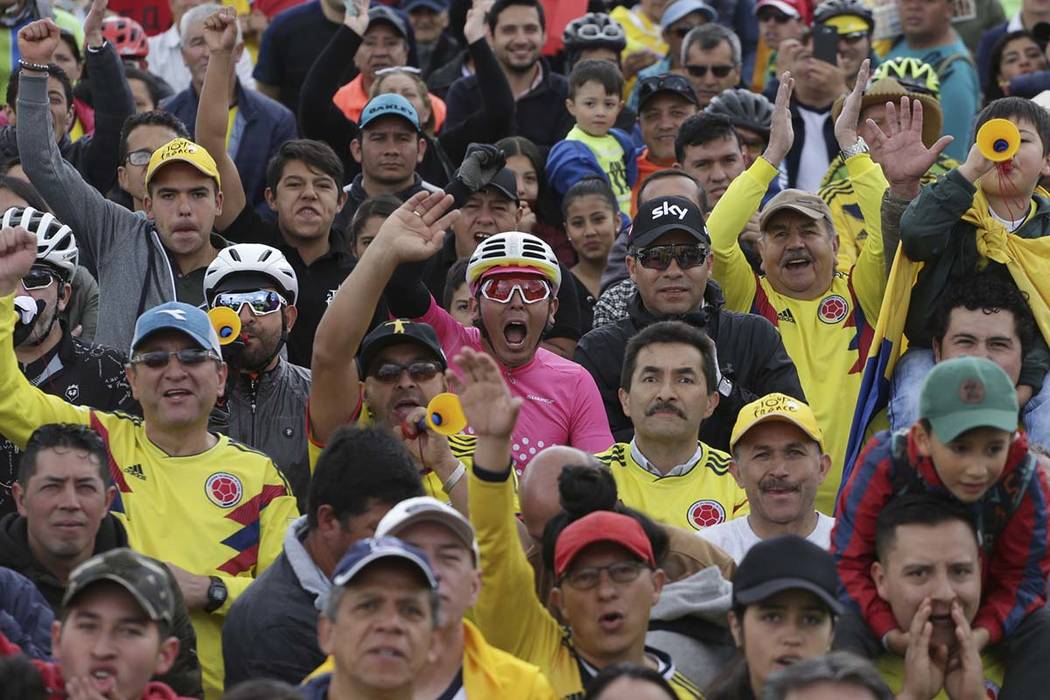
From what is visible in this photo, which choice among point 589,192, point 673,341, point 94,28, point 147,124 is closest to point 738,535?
point 673,341

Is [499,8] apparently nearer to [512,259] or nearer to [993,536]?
[512,259]

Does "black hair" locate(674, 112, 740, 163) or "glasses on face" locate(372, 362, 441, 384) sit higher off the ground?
"black hair" locate(674, 112, 740, 163)

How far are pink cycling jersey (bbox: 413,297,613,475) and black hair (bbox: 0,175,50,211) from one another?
7.50 feet

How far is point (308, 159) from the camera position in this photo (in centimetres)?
985

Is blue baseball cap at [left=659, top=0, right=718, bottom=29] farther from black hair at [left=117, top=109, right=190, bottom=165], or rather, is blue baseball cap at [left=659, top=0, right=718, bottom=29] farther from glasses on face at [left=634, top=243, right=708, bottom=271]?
glasses on face at [left=634, top=243, right=708, bottom=271]

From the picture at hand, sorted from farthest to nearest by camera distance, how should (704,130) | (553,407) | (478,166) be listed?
(704,130) → (478,166) → (553,407)

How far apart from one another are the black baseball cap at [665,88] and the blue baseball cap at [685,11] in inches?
84.8

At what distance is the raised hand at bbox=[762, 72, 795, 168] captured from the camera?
952 cm

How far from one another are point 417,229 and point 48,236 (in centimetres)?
178

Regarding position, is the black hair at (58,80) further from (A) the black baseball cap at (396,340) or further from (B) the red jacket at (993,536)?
(B) the red jacket at (993,536)

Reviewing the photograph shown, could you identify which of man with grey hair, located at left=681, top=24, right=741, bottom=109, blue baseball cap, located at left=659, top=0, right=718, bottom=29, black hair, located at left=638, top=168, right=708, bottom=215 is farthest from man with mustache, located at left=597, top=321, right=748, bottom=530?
blue baseball cap, located at left=659, top=0, right=718, bottom=29

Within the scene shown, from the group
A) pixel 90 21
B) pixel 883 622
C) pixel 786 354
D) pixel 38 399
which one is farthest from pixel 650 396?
pixel 90 21

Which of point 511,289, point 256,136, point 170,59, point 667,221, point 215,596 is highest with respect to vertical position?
point 170,59

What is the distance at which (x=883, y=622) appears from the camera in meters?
6.41
